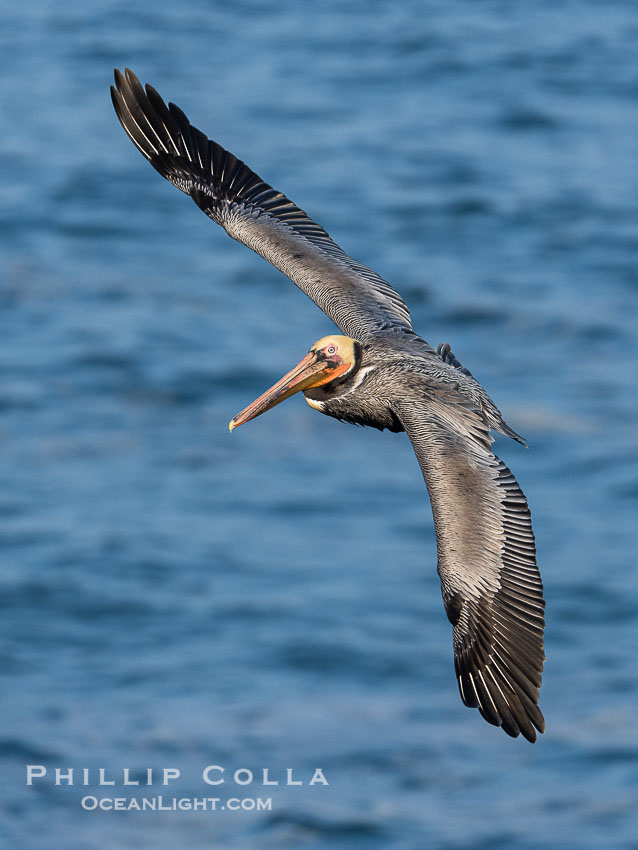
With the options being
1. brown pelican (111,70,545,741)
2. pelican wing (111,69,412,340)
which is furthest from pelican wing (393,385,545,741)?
pelican wing (111,69,412,340)

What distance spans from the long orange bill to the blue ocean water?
15.6 metres

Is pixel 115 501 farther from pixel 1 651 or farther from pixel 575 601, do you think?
pixel 575 601

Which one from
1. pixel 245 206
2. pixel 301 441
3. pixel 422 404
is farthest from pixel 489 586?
pixel 301 441

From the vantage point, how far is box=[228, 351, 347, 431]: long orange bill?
12375 millimetres

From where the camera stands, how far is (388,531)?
3112 cm

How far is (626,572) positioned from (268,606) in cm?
698

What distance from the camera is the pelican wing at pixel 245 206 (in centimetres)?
1377

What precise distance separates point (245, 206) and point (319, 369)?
2.83 meters

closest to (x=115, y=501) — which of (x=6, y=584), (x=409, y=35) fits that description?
(x=6, y=584)

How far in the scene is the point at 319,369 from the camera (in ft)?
40.7

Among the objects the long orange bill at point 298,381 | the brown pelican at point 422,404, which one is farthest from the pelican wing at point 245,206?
the long orange bill at point 298,381

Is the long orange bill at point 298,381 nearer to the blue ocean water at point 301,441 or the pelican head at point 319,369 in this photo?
the pelican head at point 319,369

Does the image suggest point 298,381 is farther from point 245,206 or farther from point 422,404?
point 245,206

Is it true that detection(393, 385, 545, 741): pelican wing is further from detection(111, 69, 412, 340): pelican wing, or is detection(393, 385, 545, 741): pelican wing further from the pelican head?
detection(111, 69, 412, 340): pelican wing
